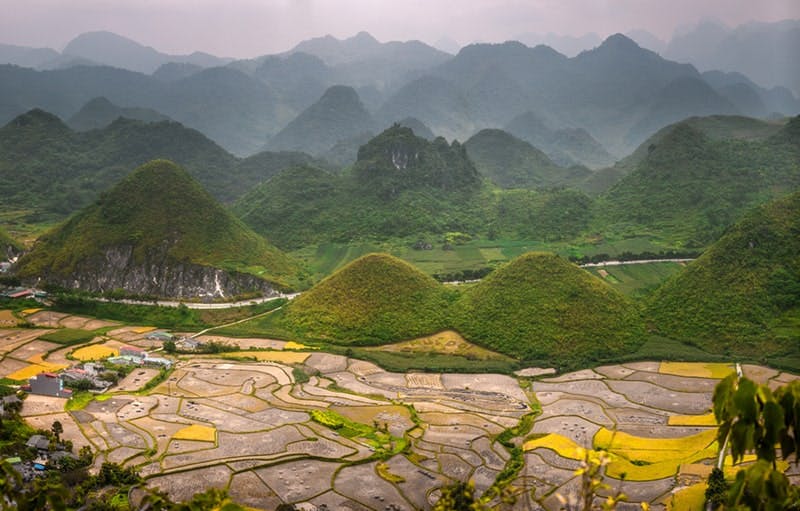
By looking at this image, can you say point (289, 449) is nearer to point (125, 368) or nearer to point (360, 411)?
point (360, 411)

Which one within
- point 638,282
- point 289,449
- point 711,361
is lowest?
point 289,449

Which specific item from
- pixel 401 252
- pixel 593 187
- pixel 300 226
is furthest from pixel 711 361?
pixel 593 187

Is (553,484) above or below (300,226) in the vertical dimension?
below

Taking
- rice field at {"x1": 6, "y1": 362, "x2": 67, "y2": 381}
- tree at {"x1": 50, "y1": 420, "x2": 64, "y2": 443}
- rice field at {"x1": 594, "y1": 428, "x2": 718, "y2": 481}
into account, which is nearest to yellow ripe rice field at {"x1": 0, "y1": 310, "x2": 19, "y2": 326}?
rice field at {"x1": 6, "y1": 362, "x2": 67, "y2": 381}

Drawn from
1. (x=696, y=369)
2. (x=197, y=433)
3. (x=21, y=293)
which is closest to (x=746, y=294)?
(x=696, y=369)

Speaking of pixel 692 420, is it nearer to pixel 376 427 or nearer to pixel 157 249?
pixel 376 427

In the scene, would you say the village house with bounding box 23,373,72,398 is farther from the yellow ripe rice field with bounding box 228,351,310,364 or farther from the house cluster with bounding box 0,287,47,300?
the house cluster with bounding box 0,287,47,300
